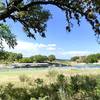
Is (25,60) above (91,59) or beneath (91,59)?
beneath

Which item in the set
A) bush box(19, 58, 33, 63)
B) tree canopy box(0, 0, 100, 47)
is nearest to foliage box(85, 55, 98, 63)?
bush box(19, 58, 33, 63)

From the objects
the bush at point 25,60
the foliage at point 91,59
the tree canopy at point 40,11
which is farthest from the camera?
the bush at point 25,60

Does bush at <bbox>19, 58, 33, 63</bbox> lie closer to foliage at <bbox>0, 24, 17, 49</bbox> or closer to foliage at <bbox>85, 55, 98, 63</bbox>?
foliage at <bbox>85, 55, 98, 63</bbox>

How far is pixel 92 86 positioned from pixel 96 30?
10545 mm

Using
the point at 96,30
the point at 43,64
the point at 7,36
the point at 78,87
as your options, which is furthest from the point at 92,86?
the point at 43,64

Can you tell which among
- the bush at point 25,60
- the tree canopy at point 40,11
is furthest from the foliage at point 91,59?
the tree canopy at point 40,11

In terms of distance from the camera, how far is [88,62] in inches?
3888

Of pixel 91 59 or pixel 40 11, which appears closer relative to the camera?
pixel 40 11

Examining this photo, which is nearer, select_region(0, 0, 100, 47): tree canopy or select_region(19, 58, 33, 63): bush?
select_region(0, 0, 100, 47): tree canopy

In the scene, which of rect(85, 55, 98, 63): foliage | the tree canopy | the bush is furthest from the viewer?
the bush

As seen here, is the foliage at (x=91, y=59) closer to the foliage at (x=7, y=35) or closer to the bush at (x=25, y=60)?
the bush at (x=25, y=60)

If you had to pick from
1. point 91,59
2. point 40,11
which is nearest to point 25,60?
point 91,59

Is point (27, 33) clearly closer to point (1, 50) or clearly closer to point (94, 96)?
point (1, 50)

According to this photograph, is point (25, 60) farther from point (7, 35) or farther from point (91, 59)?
point (7, 35)
